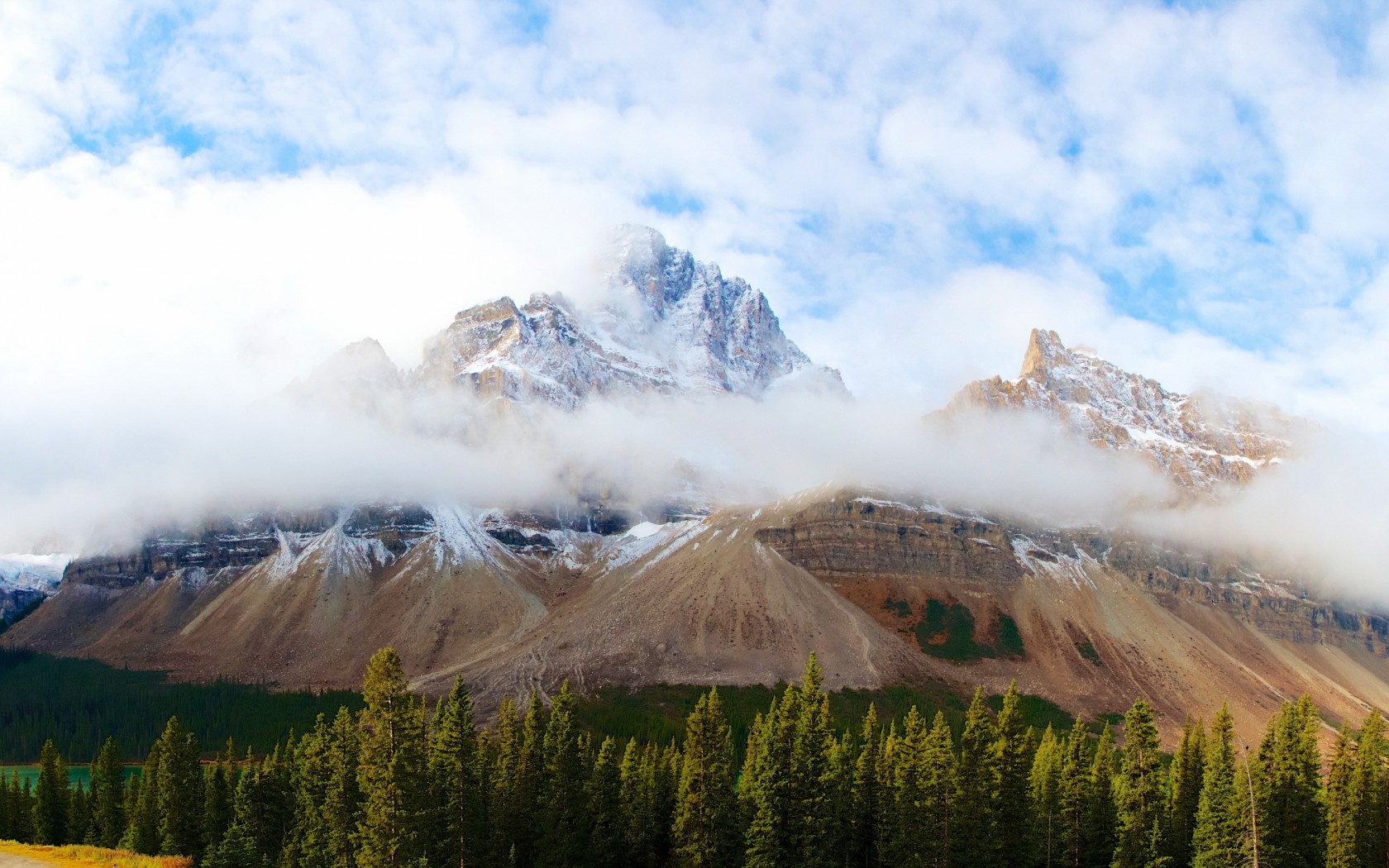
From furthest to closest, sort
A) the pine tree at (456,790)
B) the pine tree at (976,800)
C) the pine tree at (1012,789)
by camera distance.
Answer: the pine tree at (1012,789)
the pine tree at (976,800)
the pine tree at (456,790)

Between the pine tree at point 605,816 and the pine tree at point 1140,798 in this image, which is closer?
the pine tree at point 1140,798

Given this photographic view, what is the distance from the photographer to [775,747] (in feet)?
209

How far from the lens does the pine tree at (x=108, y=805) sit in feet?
289

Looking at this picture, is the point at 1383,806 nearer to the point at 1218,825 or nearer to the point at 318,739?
the point at 1218,825

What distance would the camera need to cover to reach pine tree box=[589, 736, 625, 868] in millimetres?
68625

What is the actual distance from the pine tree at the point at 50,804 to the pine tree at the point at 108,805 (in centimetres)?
260

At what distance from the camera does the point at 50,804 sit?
3588 inches

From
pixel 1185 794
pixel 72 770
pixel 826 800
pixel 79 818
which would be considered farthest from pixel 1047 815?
pixel 72 770

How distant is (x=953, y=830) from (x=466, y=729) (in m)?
32.1

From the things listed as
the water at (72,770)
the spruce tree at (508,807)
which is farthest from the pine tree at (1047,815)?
the water at (72,770)

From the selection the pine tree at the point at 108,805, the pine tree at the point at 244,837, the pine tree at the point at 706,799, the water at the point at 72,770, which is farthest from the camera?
the water at the point at 72,770

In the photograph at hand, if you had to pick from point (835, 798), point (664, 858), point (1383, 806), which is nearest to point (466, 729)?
point (664, 858)

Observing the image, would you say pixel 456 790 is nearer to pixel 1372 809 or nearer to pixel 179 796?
pixel 179 796

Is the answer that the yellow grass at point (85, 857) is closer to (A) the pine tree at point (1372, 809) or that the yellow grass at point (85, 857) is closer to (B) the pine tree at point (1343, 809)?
(B) the pine tree at point (1343, 809)
